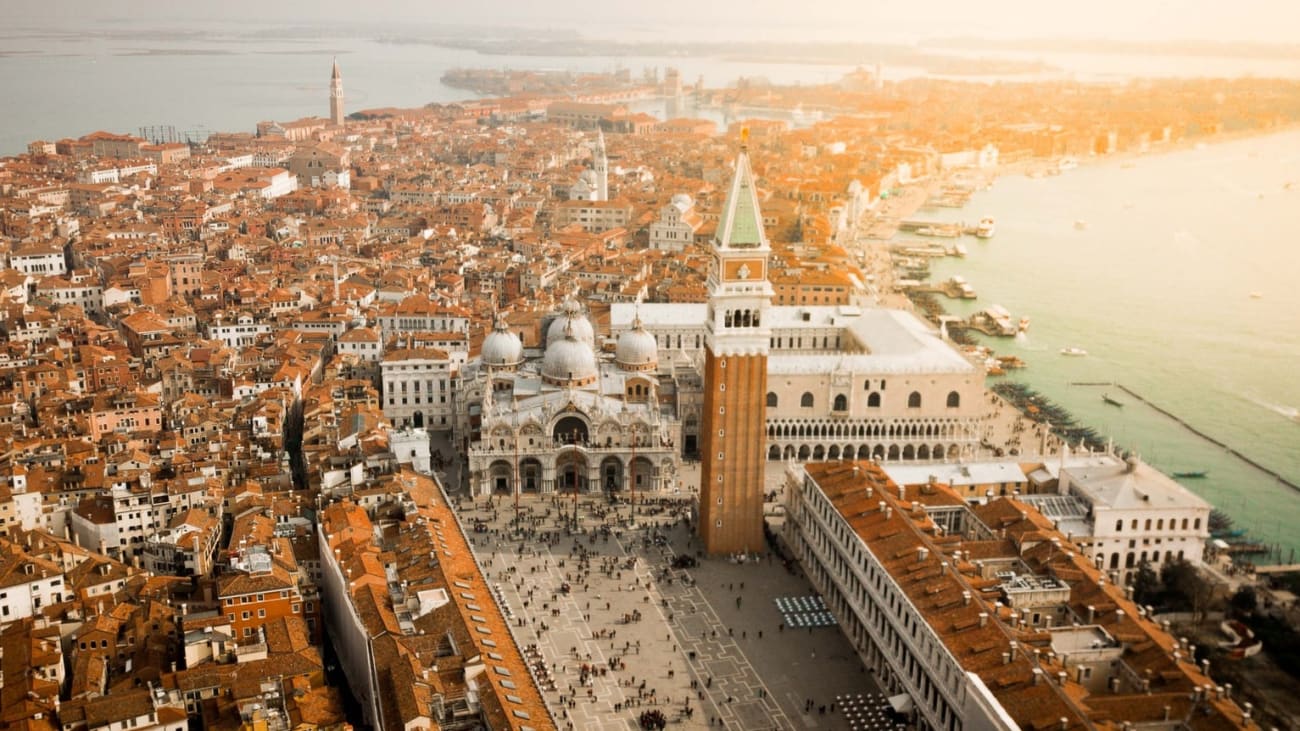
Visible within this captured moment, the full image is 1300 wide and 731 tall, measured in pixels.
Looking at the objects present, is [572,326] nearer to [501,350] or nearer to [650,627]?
[501,350]

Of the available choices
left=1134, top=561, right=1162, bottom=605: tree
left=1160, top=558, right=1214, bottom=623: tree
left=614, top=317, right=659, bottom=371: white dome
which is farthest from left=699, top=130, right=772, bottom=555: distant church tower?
left=1160, top=558, right=1214, bottom=623: tree

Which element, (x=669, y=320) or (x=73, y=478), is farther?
(x=669, y=320)

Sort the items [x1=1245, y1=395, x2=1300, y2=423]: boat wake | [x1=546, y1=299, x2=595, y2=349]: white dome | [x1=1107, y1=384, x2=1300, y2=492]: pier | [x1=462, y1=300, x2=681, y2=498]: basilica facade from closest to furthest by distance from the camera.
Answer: [x1=462, y1=300, x2=681, y2=498]: basilica facade → [x1=1107, y1=384, x2=1300, y2=492]: pier → [x1=546, y1=299, x2=595, y2=349]: white dome → [x1=1245, y1=395, x2=1300, y2=423]: boat wake

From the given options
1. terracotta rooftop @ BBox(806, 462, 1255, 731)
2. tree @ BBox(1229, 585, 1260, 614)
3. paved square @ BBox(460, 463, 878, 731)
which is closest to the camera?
terracotta rooftop @ BBox(806, 462, 1255, 731)

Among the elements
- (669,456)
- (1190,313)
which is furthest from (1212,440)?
(669,456)

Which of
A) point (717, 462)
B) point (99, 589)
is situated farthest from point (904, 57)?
point (99, 589)

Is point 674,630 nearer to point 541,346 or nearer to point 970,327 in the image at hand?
point 541,346

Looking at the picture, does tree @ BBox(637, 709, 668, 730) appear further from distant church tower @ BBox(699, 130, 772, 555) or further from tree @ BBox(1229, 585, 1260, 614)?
tree @ BBox(1229, 585, 1260, 614)
